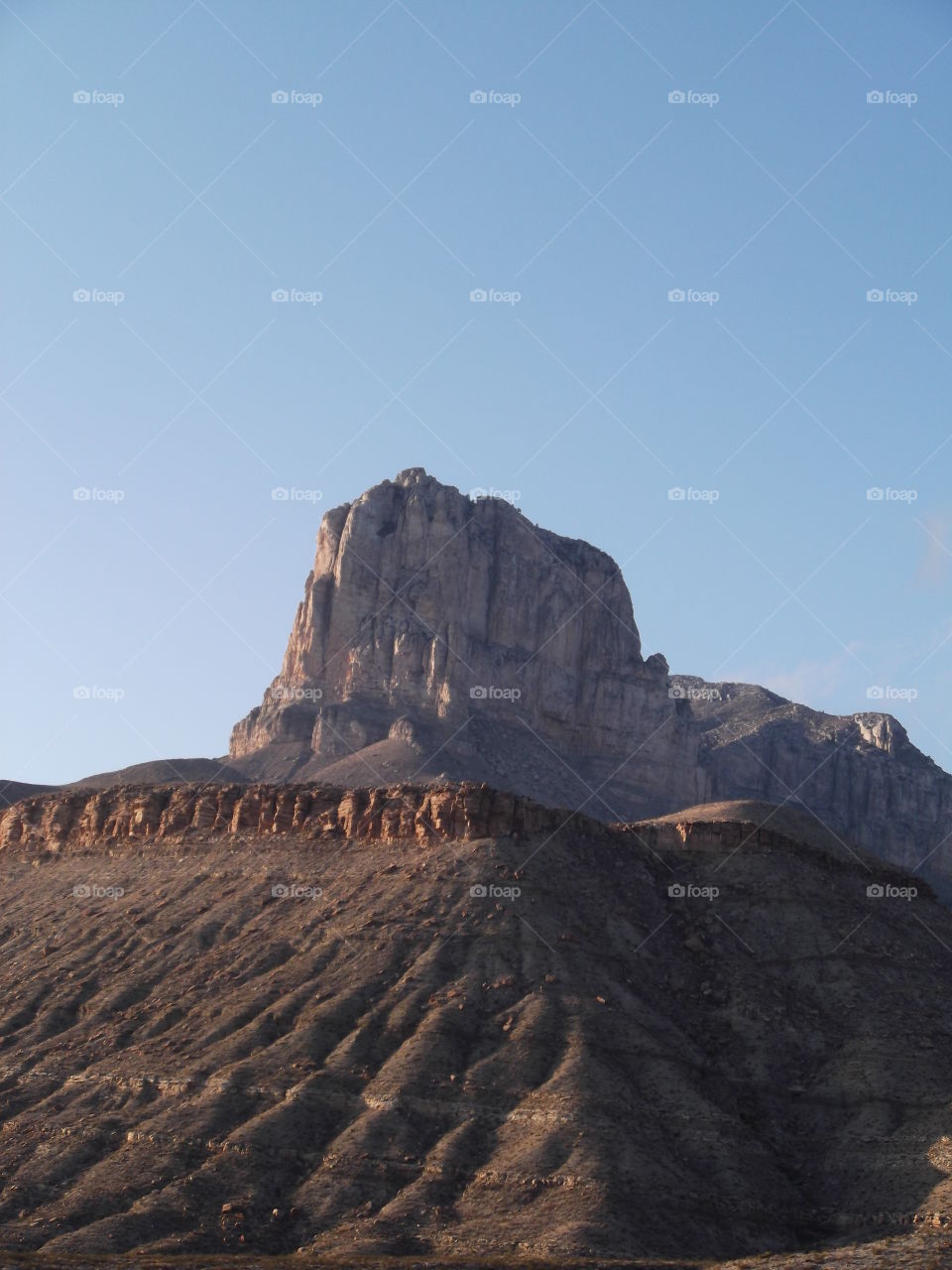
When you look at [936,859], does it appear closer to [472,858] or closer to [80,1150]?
[472,858]

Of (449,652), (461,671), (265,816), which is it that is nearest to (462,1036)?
(265,816)

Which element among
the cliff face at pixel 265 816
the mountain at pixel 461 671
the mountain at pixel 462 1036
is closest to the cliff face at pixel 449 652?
the mountain at pixel 461 671

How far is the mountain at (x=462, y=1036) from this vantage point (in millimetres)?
62500

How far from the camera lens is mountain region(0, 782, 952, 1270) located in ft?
205

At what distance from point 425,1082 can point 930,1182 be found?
1859 centimetres

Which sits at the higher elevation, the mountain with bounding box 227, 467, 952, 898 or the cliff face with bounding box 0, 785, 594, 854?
the mountain with bounding box 227, 467, 952, 898

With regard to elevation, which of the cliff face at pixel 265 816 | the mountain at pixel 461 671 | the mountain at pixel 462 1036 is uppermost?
the mountain at pixel 461 671

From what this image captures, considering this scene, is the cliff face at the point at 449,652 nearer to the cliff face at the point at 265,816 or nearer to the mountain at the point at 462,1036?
the cliff face at the point at 265,816

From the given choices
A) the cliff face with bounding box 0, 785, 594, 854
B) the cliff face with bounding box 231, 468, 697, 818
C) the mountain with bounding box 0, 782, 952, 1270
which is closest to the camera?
the mountain with bounding box 0, 782, 952, 1270

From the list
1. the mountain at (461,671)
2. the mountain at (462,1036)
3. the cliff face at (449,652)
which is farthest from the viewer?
the cliff face at (449,652)

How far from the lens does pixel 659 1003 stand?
7919 cm

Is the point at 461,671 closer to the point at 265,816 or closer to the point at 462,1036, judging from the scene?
the point at 265,816

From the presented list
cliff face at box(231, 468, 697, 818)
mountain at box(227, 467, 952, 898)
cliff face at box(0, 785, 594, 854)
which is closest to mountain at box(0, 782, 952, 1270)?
cliff face at box(0, 785, 594, 854)

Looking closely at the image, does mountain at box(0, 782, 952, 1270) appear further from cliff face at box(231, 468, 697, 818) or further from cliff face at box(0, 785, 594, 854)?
cliff face at box(231, 468, 697, 818)
